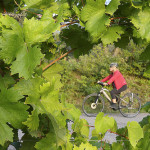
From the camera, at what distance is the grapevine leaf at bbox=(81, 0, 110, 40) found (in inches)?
25.2

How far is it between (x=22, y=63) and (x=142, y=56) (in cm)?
45

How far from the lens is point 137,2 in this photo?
2.05ft

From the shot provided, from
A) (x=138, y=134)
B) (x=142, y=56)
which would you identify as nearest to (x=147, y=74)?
(x=142, y=56)

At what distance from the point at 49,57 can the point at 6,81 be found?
26 centimetres

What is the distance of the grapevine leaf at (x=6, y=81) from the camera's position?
0.52m

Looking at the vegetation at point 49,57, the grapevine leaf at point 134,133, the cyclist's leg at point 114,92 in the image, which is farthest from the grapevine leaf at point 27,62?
the cyclist's leg at point 114,92

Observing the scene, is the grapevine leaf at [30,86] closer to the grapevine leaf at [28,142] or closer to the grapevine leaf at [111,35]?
the grapevine leaf at [28,142]

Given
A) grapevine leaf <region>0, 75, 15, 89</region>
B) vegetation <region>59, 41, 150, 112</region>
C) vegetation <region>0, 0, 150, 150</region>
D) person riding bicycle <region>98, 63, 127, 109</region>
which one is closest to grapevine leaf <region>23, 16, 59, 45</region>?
vegetation <region>0, 0, 150, 150</region>

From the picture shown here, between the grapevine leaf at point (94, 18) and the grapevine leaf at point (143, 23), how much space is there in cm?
9

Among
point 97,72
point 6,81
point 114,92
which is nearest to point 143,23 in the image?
point 6,81

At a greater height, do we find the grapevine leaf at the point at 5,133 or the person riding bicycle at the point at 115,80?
the person riding bicycle at the point at 115,80

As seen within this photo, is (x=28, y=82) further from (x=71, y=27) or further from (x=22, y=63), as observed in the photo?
(x=71, y=27)

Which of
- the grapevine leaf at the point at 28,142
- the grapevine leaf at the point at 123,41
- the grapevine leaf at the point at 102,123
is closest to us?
the grapevine leaf at the point at 28,142

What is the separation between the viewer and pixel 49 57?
2.53 ft
